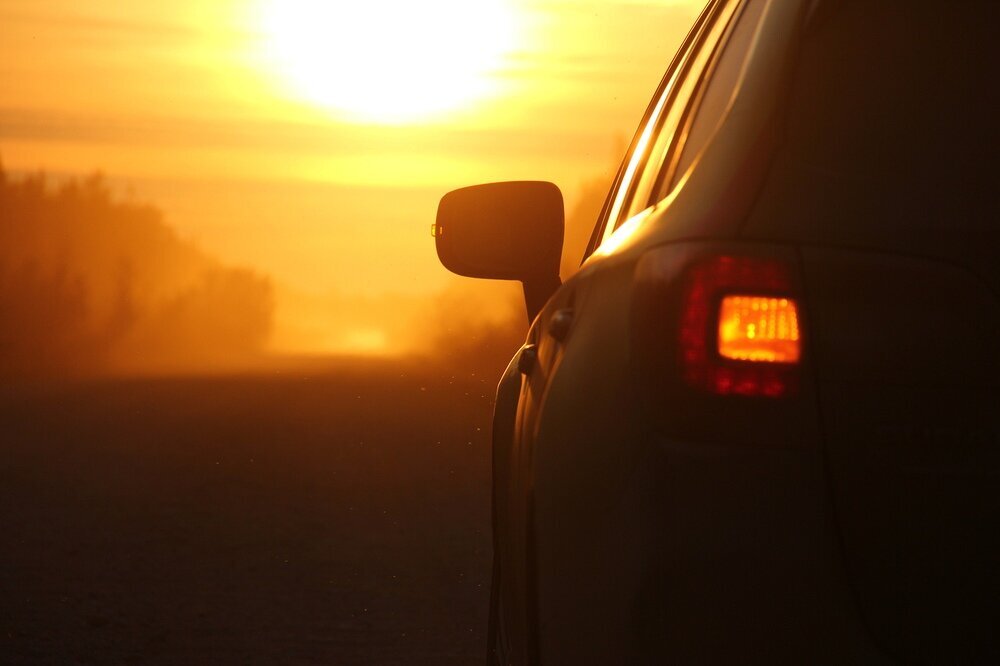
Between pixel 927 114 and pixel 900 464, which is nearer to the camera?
pixel 900 464

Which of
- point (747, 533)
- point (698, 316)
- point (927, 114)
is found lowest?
point (747, 533)

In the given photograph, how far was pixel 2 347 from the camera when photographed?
112 feet

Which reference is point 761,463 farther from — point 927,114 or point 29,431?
point 29,431

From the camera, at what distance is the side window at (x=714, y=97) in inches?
103

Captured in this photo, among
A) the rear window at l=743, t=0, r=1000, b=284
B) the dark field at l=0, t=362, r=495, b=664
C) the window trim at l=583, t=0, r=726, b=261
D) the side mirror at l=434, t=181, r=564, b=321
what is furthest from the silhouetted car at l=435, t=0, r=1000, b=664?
the dark field at l=0, t=362, r=495, b=664

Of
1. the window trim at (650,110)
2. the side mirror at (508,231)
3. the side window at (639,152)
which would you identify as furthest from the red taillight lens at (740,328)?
the side mirror at (508,231)

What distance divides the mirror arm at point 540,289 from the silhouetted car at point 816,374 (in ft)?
5.33

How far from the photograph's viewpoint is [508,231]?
4.00m

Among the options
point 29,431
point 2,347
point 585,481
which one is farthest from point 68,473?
point 2,347

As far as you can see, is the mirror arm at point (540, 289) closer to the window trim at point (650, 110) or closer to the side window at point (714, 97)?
the window trim at point (650, 110)

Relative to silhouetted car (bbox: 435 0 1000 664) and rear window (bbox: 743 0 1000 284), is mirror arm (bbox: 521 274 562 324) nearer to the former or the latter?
silhouetted car (bbox: 435 0 1000 664)

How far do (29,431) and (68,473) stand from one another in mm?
3478

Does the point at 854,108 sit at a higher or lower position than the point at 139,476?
higher

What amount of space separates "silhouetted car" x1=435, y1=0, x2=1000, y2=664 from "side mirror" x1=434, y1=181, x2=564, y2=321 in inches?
58.7
